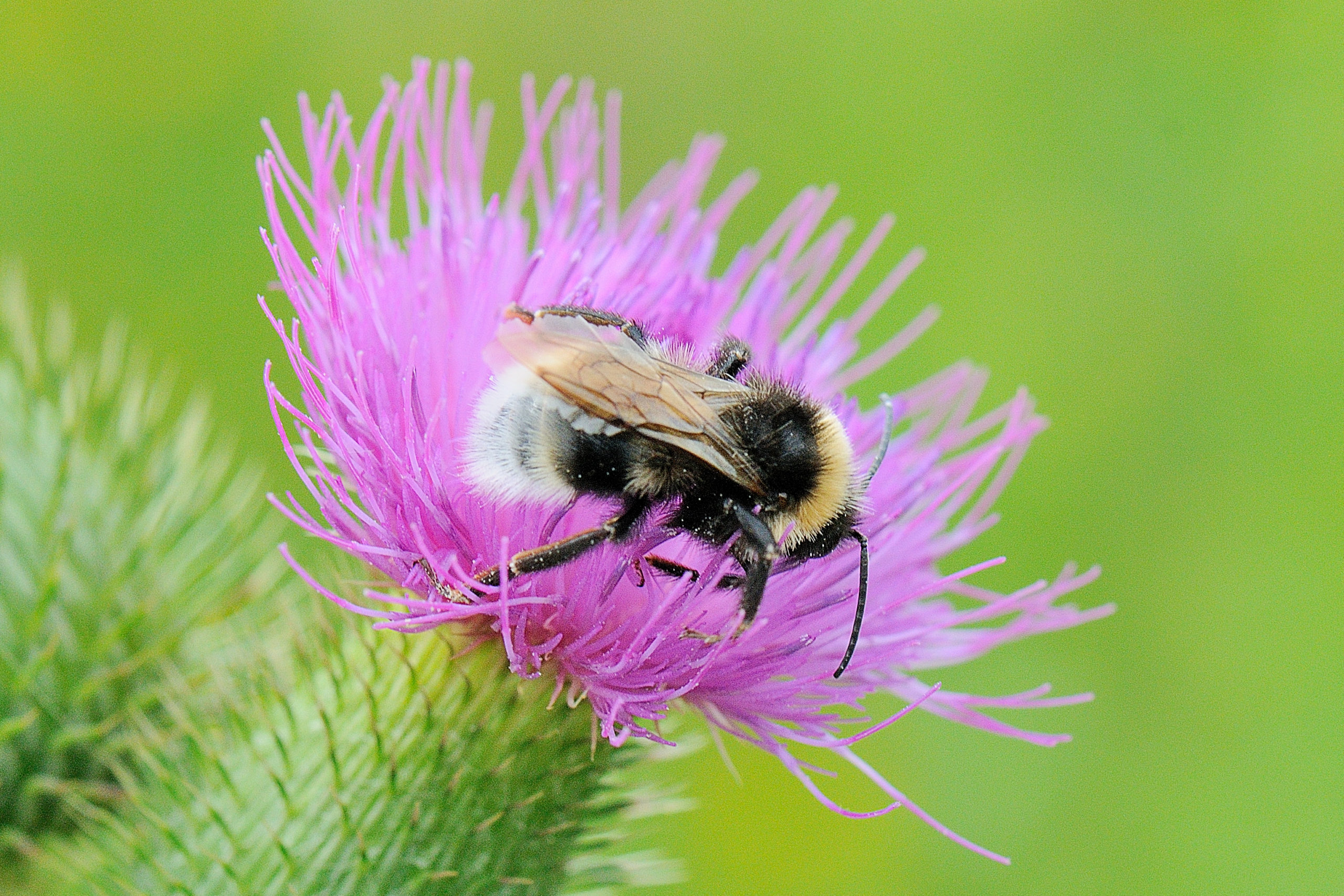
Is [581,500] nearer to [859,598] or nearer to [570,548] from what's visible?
[570,548]

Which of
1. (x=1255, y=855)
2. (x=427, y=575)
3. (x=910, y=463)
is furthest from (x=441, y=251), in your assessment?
(x=1255, y=855)

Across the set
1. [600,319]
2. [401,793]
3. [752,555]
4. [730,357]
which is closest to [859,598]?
[752,555]

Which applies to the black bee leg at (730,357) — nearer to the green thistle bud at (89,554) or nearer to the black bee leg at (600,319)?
the black bee leg at (600,319)

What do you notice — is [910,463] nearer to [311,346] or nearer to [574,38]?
[311,346]

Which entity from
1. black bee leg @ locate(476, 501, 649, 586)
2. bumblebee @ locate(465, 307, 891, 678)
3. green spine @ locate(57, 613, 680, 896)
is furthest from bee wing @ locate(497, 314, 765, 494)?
green spine @ locate(57, 613, 680, 896)

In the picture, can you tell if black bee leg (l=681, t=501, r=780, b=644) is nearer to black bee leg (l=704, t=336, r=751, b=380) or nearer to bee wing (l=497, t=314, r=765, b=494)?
bee wing (l=497, t=314, r=765, b=494)

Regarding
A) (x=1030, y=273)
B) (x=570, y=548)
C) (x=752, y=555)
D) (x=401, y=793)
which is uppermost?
(x=1030, y=273)
